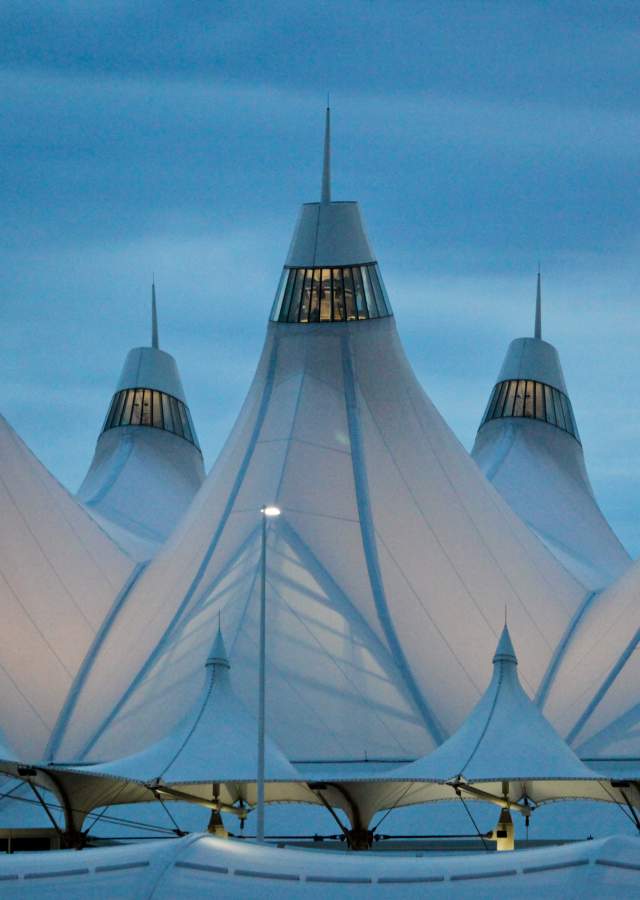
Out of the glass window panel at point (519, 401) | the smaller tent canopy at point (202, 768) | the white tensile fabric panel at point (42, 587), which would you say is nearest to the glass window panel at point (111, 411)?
the glass window panel at point (519, 401)

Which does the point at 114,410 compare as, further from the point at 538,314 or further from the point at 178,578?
the point at 178,578

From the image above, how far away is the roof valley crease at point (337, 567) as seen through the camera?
40688 millimetres

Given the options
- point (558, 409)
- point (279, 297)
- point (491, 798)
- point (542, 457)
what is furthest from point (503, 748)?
point (558, 409)

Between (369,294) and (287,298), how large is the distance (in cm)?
222

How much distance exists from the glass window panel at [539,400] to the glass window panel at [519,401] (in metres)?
0.50

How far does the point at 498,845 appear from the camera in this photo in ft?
115

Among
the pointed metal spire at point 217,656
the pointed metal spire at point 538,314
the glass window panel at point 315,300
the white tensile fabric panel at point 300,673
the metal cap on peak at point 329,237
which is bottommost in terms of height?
the pointed metal spire at point 217,656

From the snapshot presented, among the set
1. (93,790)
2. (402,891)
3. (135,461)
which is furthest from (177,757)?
(135,461)

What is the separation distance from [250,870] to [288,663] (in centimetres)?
1939

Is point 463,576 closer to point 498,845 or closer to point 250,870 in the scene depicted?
point 498,845

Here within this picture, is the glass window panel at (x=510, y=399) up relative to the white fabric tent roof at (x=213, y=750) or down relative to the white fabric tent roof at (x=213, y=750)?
up

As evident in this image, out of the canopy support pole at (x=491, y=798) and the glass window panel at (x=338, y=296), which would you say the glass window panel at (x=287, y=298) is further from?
the canopy support pole at (x=491, y=798)

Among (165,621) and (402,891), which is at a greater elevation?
(165,621)

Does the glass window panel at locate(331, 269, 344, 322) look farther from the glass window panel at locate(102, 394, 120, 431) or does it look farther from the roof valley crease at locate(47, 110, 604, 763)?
the glass window panel at locate(102, 394, 120, 431)
